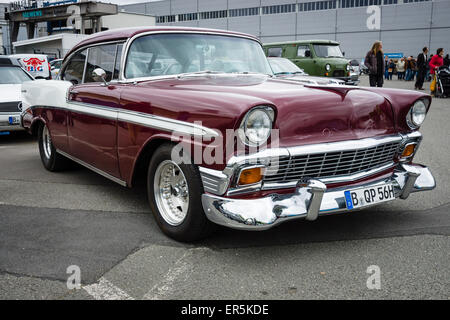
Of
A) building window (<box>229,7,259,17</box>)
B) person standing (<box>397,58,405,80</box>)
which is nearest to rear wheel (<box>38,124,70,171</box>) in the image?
person standing (<box>397,58,405,80</box>)

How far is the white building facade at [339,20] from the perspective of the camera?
1679 inches

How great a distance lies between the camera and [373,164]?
3283 millimetres

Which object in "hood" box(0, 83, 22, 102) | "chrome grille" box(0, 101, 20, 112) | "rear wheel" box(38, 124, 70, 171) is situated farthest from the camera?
"hood" box(0, 83, 22, 102)

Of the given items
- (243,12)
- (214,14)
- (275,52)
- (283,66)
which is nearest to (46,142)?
(283,66)

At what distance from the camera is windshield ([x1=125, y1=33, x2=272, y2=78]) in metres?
3.70

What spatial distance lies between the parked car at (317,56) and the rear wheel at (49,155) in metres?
10.7

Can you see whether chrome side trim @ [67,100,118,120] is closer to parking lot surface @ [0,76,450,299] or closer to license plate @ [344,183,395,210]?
parking lot surface @ [0,76,450,299]

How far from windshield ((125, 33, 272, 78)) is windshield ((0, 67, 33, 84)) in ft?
18.4

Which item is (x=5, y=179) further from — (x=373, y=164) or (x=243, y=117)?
(x=373, y=164)

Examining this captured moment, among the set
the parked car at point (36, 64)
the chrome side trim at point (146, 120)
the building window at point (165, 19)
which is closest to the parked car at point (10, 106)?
the chrome side trim at point (146, 120)

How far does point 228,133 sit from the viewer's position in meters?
2.63

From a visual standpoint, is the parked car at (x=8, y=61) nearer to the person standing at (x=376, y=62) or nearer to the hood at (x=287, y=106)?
the hood at (x=287, y=106)

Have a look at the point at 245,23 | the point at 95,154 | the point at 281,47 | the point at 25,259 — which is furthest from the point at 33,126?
the point at 245,23
